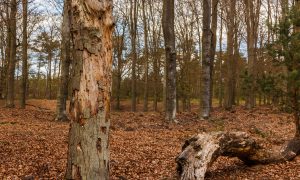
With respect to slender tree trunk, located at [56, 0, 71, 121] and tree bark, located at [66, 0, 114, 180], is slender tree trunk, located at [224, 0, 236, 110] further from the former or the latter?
tree bark, located at [66, 0, 114, 180]

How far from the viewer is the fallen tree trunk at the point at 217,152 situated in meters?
5.59

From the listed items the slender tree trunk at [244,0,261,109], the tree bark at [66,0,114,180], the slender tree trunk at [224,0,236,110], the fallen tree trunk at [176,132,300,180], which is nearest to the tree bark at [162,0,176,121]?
the fallen tree trunk at [176,132,300,180]

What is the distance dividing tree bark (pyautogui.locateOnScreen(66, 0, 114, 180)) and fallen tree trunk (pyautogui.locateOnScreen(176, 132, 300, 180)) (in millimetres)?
1964

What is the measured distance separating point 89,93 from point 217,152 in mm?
3109

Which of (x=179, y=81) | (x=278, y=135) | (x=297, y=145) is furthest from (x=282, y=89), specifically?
(x=179, y=81)

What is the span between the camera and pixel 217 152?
6.11m

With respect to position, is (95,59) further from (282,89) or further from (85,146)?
(282,89)

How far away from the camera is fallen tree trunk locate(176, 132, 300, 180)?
5594mm

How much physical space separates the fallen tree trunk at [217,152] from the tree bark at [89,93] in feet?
6.44

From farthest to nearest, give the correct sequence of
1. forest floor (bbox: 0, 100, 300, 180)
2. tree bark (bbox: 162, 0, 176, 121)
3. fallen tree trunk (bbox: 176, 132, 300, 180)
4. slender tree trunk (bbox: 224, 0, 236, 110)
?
slender tree trunk (bbox: 224, 0, 236, 110) → tree bark (bbox: 162, 0, 176, 121) → forest floor (bbox: 0, 100, 300, 180) → fallen tree trunk (bbox: 176, 132, 300, 180)

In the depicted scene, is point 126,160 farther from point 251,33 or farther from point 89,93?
point 251,33

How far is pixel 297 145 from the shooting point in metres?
7.98

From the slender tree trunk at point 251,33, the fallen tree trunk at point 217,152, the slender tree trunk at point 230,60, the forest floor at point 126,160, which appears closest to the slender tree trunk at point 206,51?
the forest floor at point 126,160

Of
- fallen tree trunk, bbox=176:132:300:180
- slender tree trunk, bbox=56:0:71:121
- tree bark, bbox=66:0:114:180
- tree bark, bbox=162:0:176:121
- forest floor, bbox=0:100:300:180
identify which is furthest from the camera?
tree bark, bbox=162:0:176:121
